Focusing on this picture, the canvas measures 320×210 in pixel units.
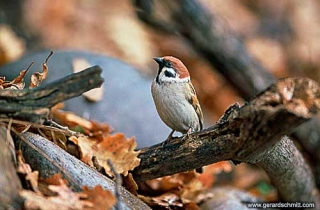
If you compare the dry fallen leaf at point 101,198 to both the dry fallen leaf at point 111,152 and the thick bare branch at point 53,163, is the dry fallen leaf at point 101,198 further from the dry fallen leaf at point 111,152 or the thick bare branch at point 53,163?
the dry fallen leaf at point 111,152

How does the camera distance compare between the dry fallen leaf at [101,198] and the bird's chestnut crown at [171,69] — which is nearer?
the dry fallen leaf at [101,198]

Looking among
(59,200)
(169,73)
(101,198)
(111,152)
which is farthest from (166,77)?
(59,200)

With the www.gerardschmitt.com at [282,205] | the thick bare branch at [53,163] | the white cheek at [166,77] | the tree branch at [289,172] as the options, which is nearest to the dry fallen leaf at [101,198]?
the thick bare branch at [53,163]

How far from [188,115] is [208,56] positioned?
7.29 feet

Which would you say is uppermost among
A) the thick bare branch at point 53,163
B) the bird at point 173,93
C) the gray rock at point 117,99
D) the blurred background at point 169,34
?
the blurred background at point 169,34

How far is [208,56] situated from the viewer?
5.36m

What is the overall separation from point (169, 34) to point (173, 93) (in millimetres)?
2793

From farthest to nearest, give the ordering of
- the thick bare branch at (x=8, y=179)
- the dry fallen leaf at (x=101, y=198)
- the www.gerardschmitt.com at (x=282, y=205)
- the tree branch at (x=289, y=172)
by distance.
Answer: the www.gerardschmitt.com at (x=282, y=205) < the tree branch at (x=289, y=172) < the dry fallen leaf at (x=101, y=198) < the thick bare branch at (x=8, y=179)

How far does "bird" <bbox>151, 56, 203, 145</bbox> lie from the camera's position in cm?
312

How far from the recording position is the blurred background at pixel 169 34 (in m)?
6.31

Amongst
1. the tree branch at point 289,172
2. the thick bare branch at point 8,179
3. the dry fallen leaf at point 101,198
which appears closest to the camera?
the thick bare branch at point 8,179

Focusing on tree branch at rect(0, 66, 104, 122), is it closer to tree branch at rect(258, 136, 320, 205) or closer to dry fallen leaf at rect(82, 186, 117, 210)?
dry fallen leaf at rect(82, 186, 117, 210)

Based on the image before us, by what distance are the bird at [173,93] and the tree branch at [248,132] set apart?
22 cm

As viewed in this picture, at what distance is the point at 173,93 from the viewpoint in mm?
3133
